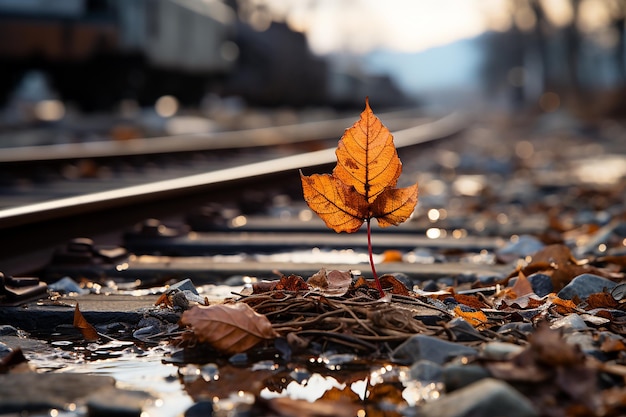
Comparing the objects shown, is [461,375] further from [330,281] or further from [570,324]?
[330,281]

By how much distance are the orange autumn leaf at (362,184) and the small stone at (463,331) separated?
0.29 metres

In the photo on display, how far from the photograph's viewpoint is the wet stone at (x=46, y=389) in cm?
153

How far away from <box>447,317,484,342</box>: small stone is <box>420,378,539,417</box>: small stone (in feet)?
1.42

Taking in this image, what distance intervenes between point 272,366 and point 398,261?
5.32 ft

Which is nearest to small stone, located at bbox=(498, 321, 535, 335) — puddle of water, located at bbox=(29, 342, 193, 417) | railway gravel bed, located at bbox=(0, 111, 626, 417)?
railway gravel bed, located at bbox=(0, 111, 626, 417)

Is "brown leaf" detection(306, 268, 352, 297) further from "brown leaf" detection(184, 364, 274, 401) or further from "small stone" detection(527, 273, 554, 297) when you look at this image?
"small stone" detection(527, 273, 554, 297)

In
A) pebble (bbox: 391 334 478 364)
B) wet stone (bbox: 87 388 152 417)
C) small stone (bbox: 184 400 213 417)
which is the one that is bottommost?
pebble (bbox: 391 334 478 364)

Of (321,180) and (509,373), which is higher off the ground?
(321,180)

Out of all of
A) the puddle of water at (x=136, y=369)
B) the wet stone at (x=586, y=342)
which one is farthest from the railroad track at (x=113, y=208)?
the wet stone at (x=586, y=342)

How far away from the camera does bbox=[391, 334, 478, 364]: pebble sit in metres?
1.79

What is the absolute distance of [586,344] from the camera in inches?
72.8

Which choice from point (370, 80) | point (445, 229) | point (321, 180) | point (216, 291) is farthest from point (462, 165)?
point (370, 80)

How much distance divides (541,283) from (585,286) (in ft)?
0.60

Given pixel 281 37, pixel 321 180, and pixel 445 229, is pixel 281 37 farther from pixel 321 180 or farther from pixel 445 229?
pixel 321 180
